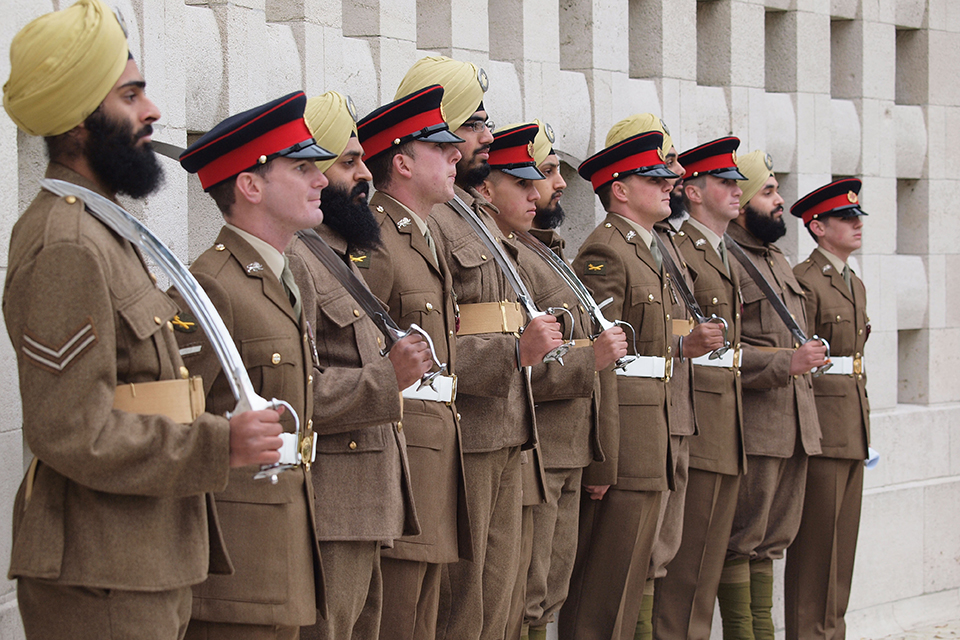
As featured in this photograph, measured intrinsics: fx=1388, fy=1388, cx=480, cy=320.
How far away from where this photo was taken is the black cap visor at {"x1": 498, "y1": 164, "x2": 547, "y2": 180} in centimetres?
551

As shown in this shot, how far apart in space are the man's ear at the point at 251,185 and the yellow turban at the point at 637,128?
120 inches

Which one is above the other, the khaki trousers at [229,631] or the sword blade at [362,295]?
the sword blade at [362,295]

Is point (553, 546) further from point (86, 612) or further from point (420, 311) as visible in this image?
point (86, 612)

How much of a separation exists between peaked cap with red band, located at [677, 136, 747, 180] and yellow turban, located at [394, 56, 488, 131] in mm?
2027

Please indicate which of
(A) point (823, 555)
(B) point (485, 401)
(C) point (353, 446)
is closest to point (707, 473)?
(A) point (823, 555)

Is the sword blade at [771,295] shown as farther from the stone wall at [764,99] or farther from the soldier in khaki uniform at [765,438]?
the stone wall at [764,99]

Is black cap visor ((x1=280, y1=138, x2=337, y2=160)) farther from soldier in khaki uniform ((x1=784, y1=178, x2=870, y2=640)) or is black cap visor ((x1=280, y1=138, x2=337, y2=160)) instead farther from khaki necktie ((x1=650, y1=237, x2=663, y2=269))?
soldier in khaki uniform ((x1=784, y1=178, x2=870, y2=640))

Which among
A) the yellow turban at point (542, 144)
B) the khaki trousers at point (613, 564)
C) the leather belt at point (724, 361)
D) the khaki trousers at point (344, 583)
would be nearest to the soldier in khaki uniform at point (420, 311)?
the khaki trousers at point (344, 583)

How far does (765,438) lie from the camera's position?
269 inches

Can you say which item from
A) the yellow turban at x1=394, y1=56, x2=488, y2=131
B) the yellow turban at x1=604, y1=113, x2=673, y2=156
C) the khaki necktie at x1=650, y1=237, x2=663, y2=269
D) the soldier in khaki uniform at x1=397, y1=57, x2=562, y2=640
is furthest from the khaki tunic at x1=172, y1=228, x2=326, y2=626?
the yellow turban at x1=604, y1=113, x2=673, y2=156

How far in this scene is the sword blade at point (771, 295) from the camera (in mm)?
6732

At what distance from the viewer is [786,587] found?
7277mm

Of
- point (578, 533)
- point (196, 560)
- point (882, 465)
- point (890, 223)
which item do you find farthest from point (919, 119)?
point (196, 560)

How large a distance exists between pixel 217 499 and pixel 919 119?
7.00 meters
